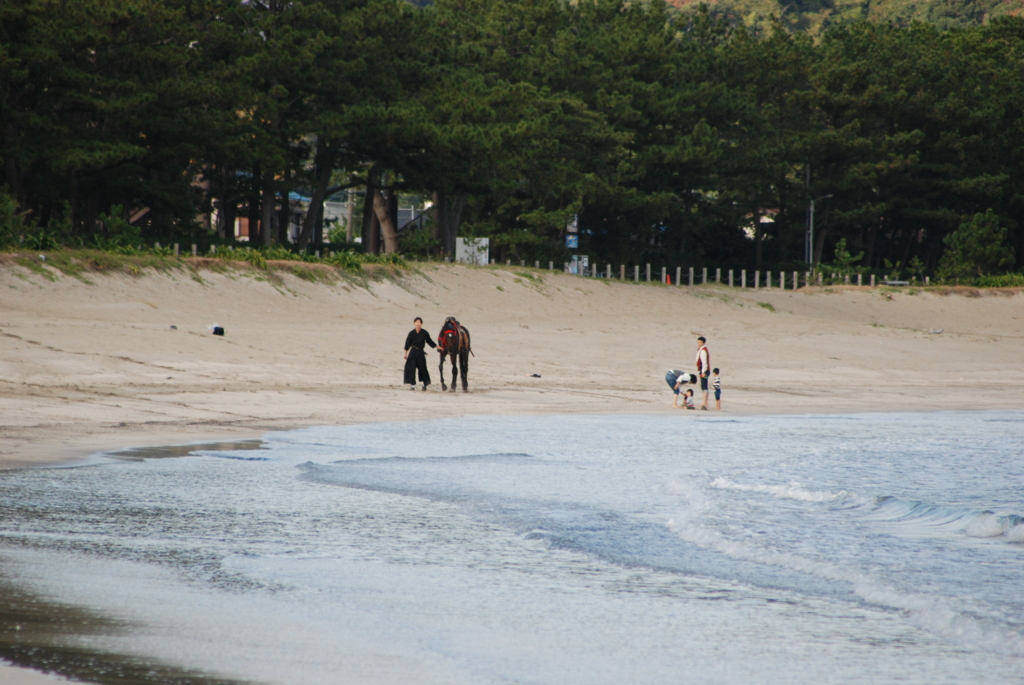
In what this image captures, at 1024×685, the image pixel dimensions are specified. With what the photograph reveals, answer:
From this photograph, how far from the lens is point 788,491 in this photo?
9734mm

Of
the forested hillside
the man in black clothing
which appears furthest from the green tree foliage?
the man in black clothing

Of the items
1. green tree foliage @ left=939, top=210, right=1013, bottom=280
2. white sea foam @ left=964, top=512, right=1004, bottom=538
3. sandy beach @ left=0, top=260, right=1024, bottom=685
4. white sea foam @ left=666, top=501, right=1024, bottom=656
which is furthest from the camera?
green tree foliage @ left=939, top=210, right=1013, bottom=280

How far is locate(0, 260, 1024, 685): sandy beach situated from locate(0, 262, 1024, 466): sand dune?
2.8 inches

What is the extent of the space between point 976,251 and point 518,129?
30.5m

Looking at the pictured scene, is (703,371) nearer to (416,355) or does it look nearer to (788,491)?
(416,355)


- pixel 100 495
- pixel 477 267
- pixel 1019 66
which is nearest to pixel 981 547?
pixel 100 495

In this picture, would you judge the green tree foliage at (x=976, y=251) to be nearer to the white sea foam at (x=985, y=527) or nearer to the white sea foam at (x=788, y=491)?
the white sea foam at (x=788, y=491)

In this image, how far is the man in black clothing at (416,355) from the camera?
64.5ft

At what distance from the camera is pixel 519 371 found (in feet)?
78.2

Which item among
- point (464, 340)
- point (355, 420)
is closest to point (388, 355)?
point (464, 340)

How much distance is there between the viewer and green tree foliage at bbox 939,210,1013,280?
6000 cm

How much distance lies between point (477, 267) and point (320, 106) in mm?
11406

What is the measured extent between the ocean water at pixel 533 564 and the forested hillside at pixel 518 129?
21.7 metres

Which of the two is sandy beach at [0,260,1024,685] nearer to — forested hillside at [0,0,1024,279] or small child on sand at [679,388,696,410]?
small child on sand at [679,388,696,410]
